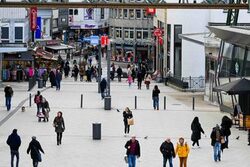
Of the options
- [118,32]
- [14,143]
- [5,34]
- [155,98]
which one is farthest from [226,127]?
[118,32]

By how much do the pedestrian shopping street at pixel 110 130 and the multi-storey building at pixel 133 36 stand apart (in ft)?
133

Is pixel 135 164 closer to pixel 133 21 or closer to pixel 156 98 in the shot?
pixel 156 98

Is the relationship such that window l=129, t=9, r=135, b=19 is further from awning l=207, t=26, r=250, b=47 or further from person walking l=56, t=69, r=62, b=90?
awning l=207, t=26, r=250, b=47

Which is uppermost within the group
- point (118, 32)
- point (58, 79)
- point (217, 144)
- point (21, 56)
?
point (118, 32)

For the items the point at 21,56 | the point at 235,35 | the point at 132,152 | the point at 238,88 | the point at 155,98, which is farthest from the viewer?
the point at 21,56

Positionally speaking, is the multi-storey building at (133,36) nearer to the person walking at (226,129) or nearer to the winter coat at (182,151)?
the person walking at (226,129)

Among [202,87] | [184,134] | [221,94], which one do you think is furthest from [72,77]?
[184,134]

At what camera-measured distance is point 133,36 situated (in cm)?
9675

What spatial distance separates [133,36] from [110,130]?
6195cm

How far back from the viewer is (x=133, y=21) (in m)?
96.5

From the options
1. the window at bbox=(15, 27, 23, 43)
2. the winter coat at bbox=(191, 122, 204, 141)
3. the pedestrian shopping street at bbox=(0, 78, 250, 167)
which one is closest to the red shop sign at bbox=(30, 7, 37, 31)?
the window at bbox=(15, 27, 23, 43)

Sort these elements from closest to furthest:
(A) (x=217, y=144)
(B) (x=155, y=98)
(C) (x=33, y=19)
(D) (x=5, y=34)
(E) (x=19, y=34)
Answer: (A) (x=217, y=144) → (B) (x=155, y=98) → (D) (x=5, y=34) → (E) (x=19, y=34) → (C) (x=33, y=19)

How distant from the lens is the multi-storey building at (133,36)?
94.5 m

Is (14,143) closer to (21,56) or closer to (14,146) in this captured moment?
(14,146)
